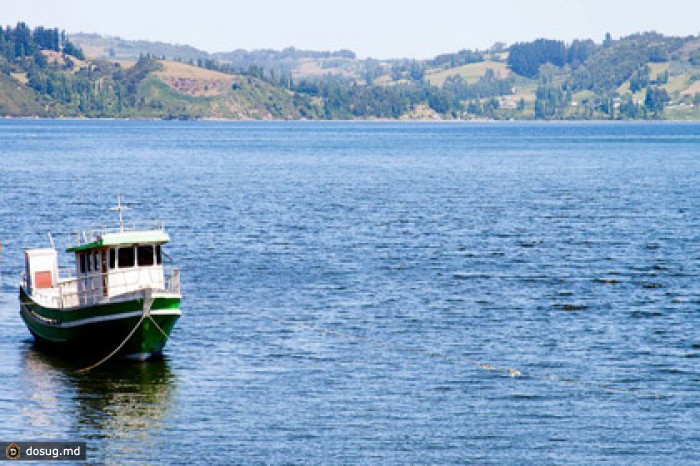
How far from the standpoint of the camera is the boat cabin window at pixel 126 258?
193ft

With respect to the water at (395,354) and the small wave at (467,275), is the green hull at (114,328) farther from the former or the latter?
the small wave at (467,275)

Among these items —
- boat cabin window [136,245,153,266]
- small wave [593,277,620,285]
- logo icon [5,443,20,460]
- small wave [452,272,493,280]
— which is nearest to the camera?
logo icon [5,443,20,460]

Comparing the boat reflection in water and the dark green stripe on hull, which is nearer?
the boat reflection in water

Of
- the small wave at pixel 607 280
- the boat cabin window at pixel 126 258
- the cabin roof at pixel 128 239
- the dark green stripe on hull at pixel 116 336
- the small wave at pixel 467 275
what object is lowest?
the small wave at pixel 607 280

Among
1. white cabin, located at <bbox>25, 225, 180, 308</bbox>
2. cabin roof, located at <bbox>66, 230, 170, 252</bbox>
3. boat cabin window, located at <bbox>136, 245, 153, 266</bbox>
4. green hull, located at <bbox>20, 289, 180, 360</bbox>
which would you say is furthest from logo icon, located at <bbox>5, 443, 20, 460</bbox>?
boat cabin window, located at <bbox>136, 245, 153, 266</bbox>

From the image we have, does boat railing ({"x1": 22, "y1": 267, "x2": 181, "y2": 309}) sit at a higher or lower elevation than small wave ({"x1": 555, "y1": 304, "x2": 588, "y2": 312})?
higher

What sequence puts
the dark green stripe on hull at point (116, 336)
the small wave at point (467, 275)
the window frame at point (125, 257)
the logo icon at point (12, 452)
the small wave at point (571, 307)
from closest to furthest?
the logo icon at point (12, 452)
the dark green stripe on hull at point (116, 336)
the window frame at point (125, 257)
the small wave at point (571, 307)
the small wave at point (467, 275)

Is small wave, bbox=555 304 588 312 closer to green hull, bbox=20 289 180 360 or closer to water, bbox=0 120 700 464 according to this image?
water, bbox=0 120 700 464

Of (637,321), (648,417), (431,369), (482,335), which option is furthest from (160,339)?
(637,321)

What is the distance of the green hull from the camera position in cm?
5712

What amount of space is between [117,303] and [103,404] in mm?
6989

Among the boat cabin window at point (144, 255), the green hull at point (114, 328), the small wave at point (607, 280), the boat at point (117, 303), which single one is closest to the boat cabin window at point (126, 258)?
the boat at point (117, 303)

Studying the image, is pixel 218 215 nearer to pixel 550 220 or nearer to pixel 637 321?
pixel 550 220

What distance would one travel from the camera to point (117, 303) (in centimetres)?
5700
